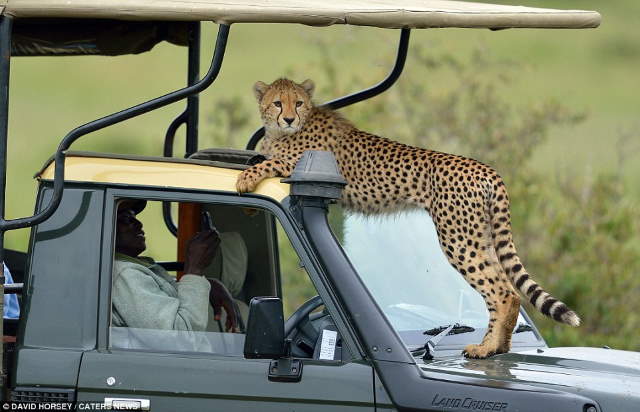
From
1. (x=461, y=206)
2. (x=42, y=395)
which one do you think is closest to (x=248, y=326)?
(x=42, y=395)

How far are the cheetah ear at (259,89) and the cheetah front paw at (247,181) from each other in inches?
46.8

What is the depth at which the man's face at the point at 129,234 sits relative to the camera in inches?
157

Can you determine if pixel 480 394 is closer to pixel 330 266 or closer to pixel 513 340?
pixel 330 266

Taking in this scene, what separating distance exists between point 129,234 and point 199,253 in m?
0.24

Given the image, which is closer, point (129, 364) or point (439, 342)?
point (129, 364)

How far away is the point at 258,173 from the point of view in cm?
385

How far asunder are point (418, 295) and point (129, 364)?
1148 millimetres

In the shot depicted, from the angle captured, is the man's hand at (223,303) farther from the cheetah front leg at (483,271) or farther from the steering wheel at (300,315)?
the cheetah front leg at (483,271)

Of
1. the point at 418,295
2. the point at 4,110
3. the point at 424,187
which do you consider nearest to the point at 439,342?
the point at 418,295

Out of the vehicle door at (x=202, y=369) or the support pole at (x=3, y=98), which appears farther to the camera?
the support pole at (x=3, y=98)

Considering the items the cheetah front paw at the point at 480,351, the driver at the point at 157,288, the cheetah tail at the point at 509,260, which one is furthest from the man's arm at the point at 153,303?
the cheetah tail at the point at 509,260

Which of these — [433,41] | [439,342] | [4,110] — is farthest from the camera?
[433,41]

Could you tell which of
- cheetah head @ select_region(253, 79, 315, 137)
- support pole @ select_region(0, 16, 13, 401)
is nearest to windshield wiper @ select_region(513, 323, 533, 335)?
cheetah head @ select_region(253, 79, 315, 137)

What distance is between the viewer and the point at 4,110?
12.6ft
